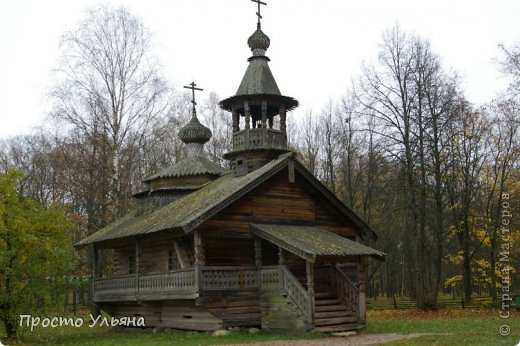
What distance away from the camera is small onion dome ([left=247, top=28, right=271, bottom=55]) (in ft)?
92.0

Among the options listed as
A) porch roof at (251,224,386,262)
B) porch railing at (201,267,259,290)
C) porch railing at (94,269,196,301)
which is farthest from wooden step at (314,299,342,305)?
porch railing at (94,269,196,301)

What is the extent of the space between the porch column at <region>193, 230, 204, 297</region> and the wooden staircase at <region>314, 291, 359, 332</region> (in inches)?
159

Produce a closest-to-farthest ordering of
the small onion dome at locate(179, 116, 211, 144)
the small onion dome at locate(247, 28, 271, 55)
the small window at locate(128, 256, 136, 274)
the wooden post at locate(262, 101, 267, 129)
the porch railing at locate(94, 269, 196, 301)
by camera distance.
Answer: the porch railing at locate(94, 269, 196, 301) → the wooden post at locate(262, 101, 267, 129) → the small onion dome at locate(247, 28, 271, 55) → the small window at locate(128, 256, 136, 274) → the small onion dome at locate(179, 116, 211, 144)

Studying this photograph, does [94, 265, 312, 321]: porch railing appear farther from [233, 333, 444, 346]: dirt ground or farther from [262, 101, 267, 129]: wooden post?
[262, 101, 267, 129]: wooden post

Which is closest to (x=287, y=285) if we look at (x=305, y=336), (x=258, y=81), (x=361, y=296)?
(x=305, y=336)

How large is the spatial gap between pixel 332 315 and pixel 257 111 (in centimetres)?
1069

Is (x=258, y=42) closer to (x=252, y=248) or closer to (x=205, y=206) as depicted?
(x=205, y=206)

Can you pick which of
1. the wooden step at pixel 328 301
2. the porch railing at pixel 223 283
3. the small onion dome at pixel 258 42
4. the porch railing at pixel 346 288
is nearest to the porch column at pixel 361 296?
the porch railing at pixel 346 288

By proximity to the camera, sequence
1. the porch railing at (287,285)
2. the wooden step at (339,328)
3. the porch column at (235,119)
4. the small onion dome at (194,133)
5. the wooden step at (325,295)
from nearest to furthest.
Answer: the porch railing at (287,285) < the wooden step at (339,328) < the wooden step at (325,295) < the porch column at (235,119) < the small onion dome at (194,133)

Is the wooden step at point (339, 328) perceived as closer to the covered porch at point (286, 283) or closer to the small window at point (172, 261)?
the covered porch at point (286, 283)

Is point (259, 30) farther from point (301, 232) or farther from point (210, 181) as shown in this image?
point (301, 232)

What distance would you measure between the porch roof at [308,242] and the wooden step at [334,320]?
2250 mm

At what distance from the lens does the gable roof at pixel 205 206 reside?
2098 centimetres

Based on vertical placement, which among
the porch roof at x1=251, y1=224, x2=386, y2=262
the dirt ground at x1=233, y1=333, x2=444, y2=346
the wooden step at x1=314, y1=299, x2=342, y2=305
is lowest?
the dirt ground at x1=233, y1=333, x2=444, y2=346
